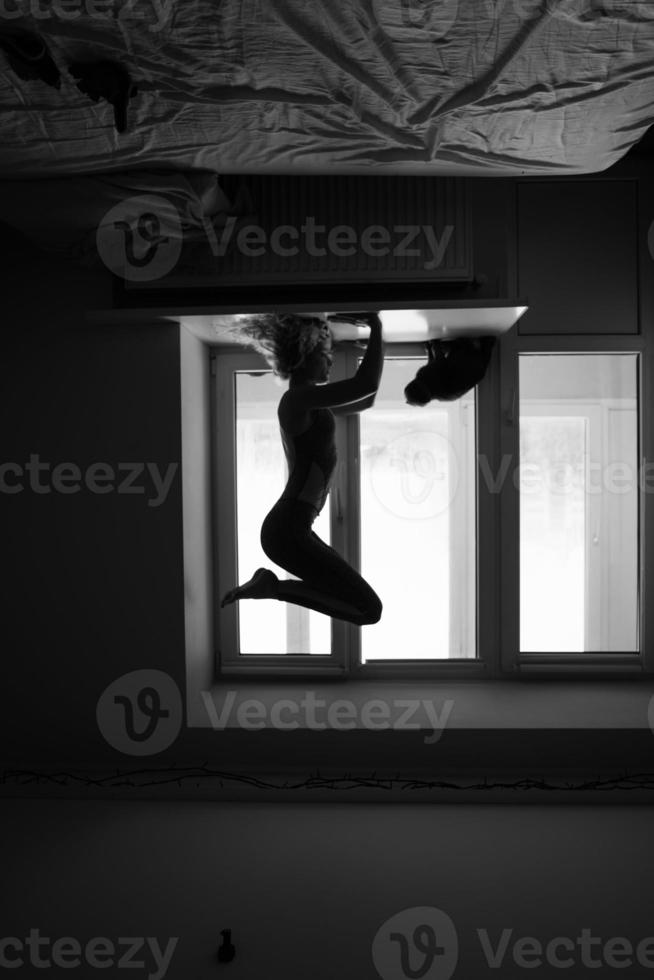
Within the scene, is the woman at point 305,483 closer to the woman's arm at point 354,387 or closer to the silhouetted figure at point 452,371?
the woman's arm at point 354,387

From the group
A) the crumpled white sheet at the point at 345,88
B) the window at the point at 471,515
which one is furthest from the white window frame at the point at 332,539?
the crumpled white sheet at the point at 345,88

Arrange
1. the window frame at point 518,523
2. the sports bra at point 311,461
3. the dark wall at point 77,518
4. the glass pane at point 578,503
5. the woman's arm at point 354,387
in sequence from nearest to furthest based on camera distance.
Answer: the woman's arm at point 354,387
the sports bra at point 311,461
the dark wall at point 77,518
the window frame at point 518,523
the glass pane at point 578,503

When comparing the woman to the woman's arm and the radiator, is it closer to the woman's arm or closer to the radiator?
the woman's arm

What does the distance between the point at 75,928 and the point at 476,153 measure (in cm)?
218

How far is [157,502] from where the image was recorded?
2.27 m

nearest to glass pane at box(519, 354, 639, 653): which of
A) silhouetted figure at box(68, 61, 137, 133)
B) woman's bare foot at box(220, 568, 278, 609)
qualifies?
woman's bare foot at box(220, 568, 278, 609)

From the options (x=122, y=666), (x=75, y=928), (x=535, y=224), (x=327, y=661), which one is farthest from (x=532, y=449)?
(x=75, y=928)

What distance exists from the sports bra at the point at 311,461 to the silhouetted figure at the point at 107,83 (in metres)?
0.82

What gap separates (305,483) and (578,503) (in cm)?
134

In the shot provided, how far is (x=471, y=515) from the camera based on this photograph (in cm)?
256

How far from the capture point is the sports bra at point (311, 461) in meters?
1.80

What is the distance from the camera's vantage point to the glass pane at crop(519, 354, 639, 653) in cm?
254

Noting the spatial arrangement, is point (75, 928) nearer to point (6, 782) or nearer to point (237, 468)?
point (6, 782)

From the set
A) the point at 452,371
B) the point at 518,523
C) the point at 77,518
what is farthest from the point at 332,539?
the point at 77,518
